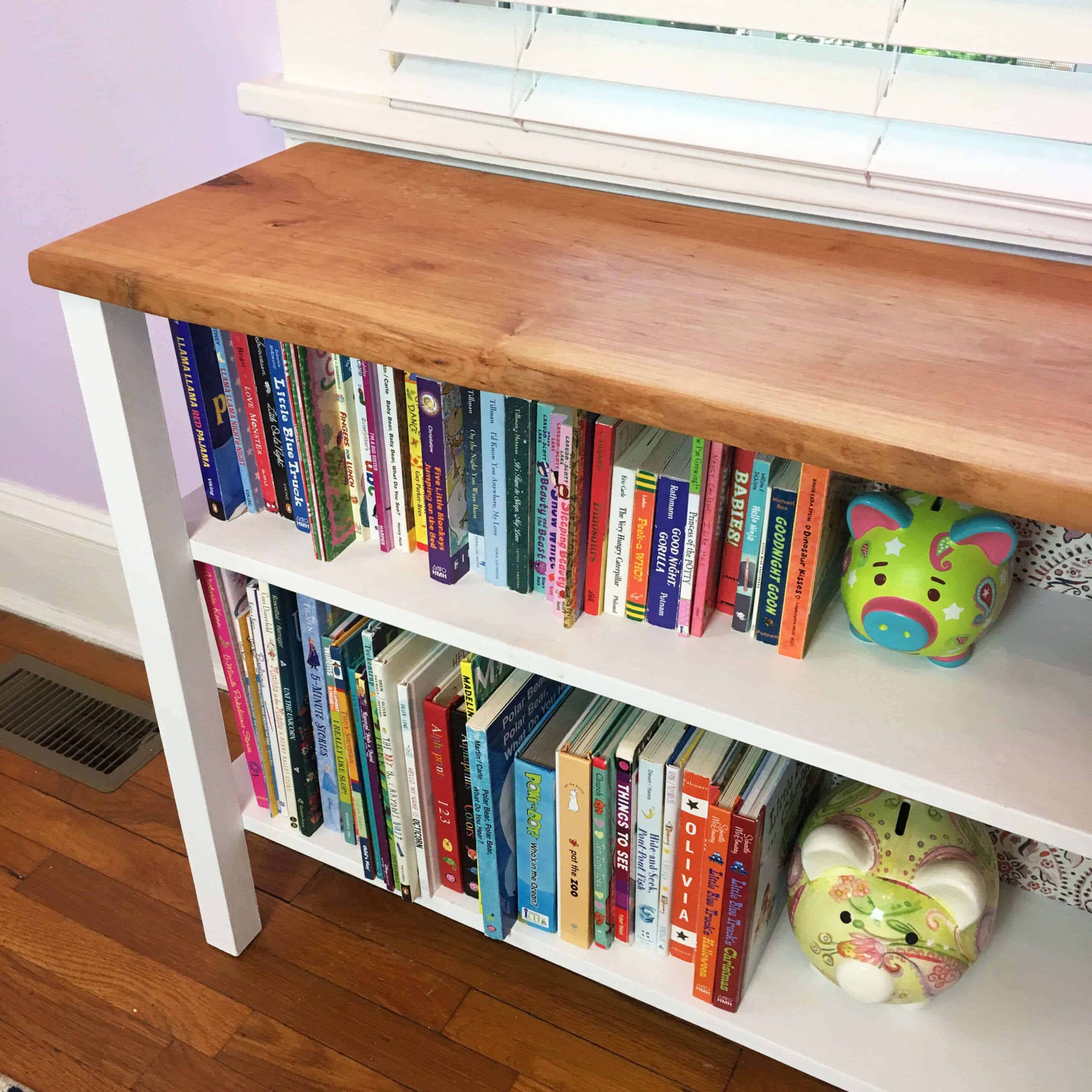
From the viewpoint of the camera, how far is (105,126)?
4.37 ft

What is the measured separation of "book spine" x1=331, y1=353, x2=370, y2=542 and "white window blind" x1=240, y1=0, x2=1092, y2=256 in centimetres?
24

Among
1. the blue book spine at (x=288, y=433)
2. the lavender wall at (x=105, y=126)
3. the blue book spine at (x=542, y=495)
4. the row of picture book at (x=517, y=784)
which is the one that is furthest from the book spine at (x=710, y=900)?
the lavender wall at (x=105, y=126)

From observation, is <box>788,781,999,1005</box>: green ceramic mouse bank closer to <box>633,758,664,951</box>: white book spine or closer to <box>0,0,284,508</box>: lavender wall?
<box>633,758,664,951</box>: white book spine

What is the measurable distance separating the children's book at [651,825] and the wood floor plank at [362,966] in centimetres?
29

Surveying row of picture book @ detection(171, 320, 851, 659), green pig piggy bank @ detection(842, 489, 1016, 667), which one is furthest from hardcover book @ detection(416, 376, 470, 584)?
green pig piggy bank @ detection(842, 489, 1016, 667)

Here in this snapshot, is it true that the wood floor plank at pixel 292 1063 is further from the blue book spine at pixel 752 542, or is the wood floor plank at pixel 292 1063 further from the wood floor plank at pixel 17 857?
the blue book spine at pixel 752 542

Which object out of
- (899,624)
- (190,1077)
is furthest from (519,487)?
(190,1077)

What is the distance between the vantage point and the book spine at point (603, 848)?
1.03 m

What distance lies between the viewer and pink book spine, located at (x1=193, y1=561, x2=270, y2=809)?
45.9 inches

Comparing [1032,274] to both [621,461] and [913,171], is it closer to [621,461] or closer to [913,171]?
[913,171]

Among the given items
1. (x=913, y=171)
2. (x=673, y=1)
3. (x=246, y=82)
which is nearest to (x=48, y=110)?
(x=246, y=82)

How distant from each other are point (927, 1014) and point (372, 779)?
0.60 metres

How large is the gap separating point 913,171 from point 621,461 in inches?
12.5

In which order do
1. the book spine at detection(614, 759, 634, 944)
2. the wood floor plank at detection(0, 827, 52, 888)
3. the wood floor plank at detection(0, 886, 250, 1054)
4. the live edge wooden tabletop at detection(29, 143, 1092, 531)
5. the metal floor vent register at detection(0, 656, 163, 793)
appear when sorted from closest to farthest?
the live edge wooden tabletop at detection(29, 143, 1092, 531) < the book spine at detection(614, 759, 634, 944) < the wood floor plank at detection(0, 886, 250, 1054) < the wood floor plank at detection(0, 827, 52, 888) < the metal floor vent register at detection(0, 656, 163, 793)
